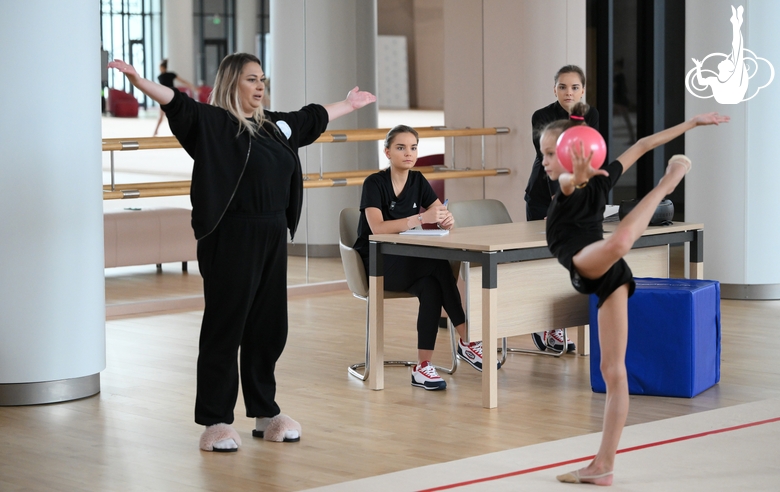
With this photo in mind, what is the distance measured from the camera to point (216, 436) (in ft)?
14.0

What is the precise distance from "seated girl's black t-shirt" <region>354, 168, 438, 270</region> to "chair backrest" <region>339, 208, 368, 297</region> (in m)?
0.04

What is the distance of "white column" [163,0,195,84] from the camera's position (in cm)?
752

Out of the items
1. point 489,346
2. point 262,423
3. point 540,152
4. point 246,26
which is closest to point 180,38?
point 246,26

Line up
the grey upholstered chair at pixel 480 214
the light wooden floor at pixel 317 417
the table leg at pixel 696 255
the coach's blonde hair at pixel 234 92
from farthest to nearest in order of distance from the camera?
the grey upholstered chair at pixel 480 214, the table leg at pixel 696 255, the coach's blonde hair at pixel 234 92, the light wooden floor at pixel 317 417

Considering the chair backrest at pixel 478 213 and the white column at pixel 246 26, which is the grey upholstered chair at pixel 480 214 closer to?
the chair backrest at pixel 478 213

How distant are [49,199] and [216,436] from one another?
4.53 feet

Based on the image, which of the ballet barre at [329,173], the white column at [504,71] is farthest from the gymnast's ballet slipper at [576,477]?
the white column at [504,71]

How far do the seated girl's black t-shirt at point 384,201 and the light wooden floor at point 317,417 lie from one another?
715 millimetres

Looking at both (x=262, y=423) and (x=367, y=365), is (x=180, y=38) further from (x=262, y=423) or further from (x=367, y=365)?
(x=262, y=423)

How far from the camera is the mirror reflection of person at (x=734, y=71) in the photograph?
768cm

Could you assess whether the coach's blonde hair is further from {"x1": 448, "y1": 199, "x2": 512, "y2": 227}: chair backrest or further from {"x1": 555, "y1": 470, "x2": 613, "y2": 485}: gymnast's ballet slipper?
{"x1": 448, "y1": 199, "x2": 512, "y2": 227}: chair backrest

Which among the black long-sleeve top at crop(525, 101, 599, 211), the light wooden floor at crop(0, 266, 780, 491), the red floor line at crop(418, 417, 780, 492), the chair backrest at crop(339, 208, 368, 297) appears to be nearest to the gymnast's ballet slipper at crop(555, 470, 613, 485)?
the red floor line at crop(418, 417, 780, 492)

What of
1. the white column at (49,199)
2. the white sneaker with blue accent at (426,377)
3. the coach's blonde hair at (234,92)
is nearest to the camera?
the coach's blonde hair at (234,92)

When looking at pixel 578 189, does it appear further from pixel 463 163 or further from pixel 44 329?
pixel 463 163
